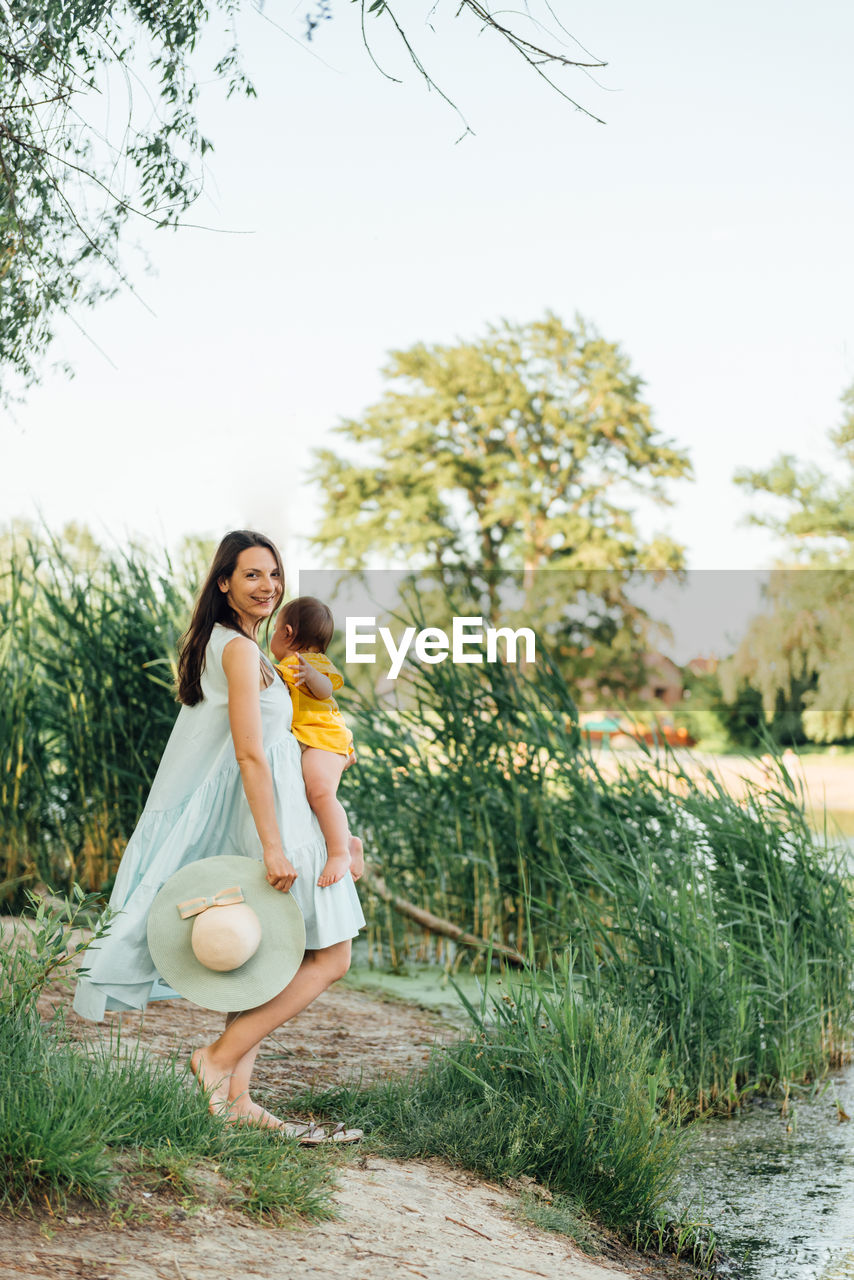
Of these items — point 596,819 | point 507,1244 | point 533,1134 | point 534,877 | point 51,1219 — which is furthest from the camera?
point 534,877

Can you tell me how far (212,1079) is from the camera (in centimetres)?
311

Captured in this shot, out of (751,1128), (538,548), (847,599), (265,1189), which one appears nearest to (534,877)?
(751,1128)

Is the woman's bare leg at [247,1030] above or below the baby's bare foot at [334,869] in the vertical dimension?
below

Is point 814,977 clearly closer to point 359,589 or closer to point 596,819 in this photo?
point 596,819

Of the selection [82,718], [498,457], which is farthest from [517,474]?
[82,718]

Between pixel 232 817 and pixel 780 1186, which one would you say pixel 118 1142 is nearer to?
pixel 232 817

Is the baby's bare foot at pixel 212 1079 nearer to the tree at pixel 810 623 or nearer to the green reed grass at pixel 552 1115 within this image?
the green reed grass at pixel 552 1115

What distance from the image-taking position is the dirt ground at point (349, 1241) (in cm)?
232

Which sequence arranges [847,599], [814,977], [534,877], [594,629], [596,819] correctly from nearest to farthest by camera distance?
[814,977]
[596,819]
[534,877]
[847,599]
[594,629]

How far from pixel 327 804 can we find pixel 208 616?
0.57m

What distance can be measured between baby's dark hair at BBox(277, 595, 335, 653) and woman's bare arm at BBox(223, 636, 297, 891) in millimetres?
319

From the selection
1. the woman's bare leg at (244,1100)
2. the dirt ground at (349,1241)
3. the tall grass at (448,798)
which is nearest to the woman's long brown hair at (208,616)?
the woman's bare leg at (244,1100)

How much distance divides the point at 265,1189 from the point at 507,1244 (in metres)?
0.61

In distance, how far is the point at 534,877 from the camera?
20.8 feet
